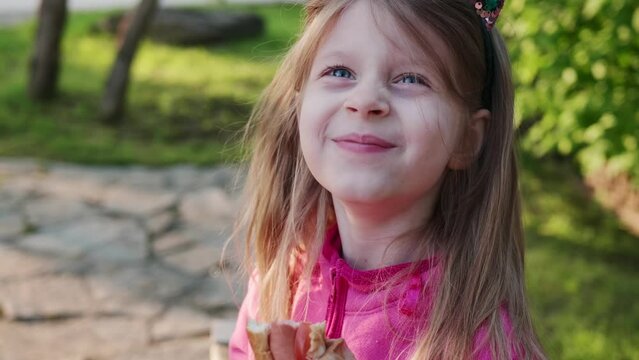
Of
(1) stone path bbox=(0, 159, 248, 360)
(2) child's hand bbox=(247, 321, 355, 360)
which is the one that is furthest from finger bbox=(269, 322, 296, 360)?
(1) stone path bbox=(0, 159, 248, 360)

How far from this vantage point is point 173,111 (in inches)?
280

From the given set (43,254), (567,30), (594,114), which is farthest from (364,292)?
(43,254)

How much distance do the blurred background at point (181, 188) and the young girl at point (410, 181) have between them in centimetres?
70

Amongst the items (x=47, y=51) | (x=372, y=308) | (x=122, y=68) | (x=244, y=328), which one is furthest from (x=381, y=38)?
(x=47, y=51)

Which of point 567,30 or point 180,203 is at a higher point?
point 567,30

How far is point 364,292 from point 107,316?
2358mm

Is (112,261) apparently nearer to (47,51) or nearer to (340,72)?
(47,51)

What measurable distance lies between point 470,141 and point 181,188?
3915mm

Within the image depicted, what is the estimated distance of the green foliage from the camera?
3.43 meters

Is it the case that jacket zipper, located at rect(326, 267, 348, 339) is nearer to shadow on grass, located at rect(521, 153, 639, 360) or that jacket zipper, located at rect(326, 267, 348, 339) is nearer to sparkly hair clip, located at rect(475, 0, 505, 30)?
sparkly hair clip, located at rect(475, 0, 505, 30)

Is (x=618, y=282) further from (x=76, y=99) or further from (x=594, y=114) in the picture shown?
(x=76, y=99)

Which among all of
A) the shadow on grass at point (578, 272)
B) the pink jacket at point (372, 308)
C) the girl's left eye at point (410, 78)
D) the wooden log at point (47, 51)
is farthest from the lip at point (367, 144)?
the wooden log at point (47, 51)

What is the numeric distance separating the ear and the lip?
6.9 inches

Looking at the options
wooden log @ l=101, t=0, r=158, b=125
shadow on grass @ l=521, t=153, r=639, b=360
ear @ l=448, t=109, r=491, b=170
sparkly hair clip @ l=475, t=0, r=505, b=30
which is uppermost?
sparkly hair clip @ l=475, t=0, r=505, b=30
